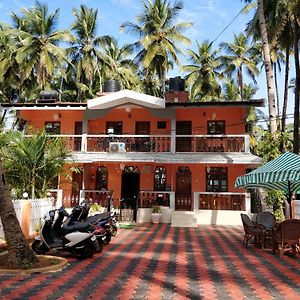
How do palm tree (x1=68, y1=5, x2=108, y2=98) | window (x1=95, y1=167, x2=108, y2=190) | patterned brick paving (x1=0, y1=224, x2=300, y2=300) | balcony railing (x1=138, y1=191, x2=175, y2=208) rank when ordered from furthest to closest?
palm tree (x1=68, y1=5, x2=108, y2=98) → window (x1=95, y1=167, x2=108, y2=190) → balcony railing (x1=138, y1=191, x2=175, y2=208) → patterned brick paving (x1=0, y1=224, x2=300, y2=300)

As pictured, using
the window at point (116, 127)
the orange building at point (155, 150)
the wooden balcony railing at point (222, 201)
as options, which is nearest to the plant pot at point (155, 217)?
the orange building at point (155, 150)

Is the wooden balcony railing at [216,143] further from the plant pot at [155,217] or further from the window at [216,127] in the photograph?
the plant pot at [155,217]

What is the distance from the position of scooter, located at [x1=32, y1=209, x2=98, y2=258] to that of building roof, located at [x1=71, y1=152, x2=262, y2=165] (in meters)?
8.59

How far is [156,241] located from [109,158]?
6.96 m

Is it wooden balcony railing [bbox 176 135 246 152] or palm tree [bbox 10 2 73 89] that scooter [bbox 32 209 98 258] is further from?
palm tree [bbox 10 2 73 89]

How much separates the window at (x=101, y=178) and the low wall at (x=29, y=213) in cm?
757

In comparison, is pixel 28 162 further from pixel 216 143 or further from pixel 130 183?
pixel 216 143

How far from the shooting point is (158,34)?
2927 centimetres

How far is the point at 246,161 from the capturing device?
1688 cm

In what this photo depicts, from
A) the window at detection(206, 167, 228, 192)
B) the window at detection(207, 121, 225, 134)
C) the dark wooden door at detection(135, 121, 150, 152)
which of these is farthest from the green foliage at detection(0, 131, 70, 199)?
the window at detection(207, 121, 225, 134)

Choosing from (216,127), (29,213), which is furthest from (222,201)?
(29,213)

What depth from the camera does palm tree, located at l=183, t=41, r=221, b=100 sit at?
115ft

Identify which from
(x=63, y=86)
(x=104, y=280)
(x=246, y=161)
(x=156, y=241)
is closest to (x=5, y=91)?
(x=63, y=86)

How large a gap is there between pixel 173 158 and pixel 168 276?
1079 cm
